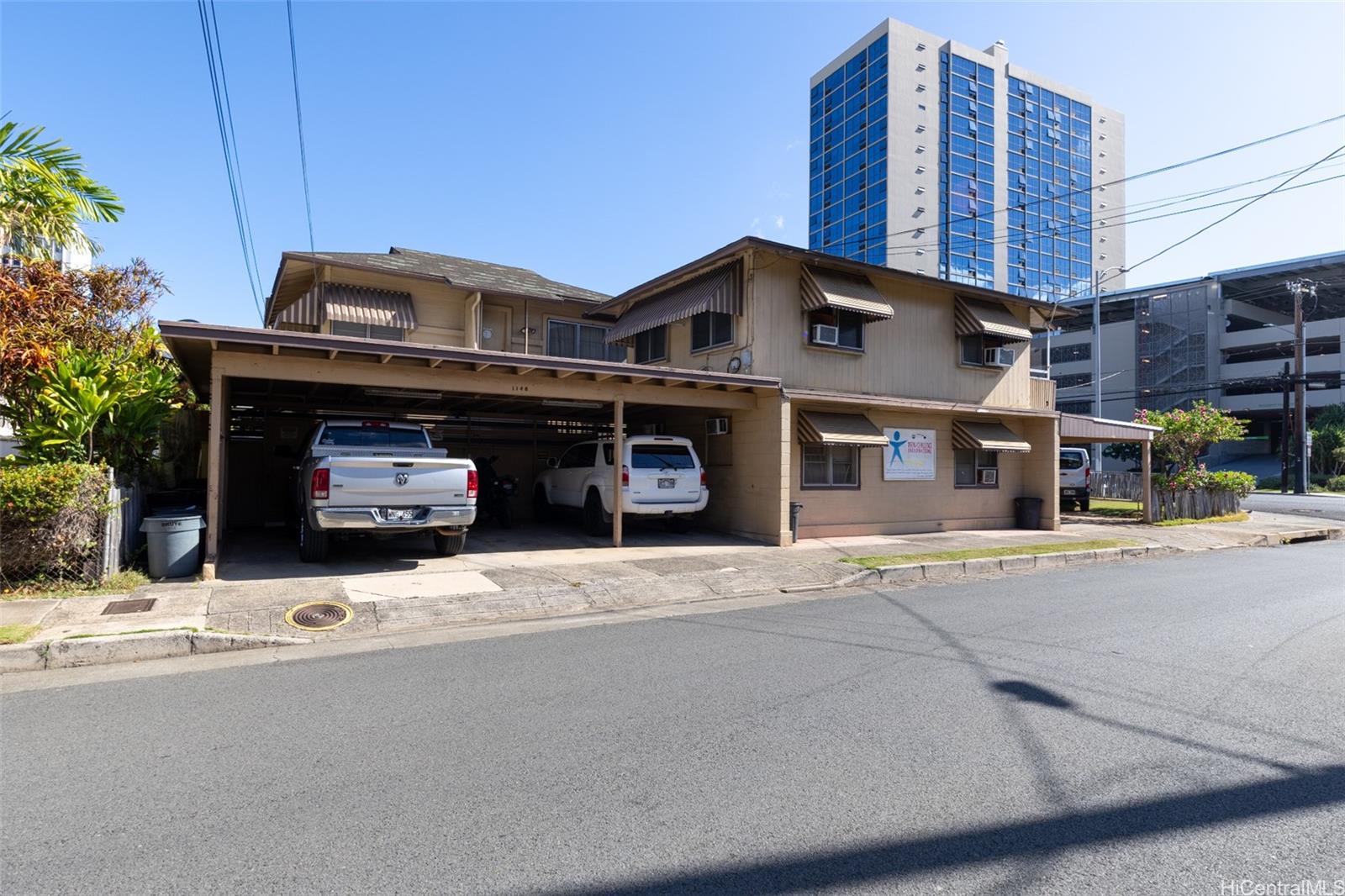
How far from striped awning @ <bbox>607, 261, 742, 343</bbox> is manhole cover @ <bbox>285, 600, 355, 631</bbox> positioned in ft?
29.1

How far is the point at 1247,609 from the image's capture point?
8.64 meters

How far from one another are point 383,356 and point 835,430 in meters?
8.67

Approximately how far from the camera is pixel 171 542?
926cm

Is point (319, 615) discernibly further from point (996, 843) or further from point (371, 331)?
point (371, 331)

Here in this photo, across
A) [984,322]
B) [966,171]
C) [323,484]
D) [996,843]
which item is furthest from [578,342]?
[966,171]

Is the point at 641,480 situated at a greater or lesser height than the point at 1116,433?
lesser

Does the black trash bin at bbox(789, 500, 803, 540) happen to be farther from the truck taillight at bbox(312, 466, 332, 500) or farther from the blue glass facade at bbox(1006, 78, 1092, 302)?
the blue glass facade at bbox(1006, 78, 1092, 302)

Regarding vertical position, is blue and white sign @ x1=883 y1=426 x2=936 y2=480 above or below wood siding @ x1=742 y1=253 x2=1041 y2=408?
below

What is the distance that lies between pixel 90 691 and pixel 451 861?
4.16m

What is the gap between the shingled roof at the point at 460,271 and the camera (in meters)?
16.3

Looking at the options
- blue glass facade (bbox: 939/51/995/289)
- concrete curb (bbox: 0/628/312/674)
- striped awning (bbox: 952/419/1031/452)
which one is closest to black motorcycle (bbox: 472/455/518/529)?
concrete curb (bbox: 0/628/312/674)

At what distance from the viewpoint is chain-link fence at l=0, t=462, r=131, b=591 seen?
319 inches

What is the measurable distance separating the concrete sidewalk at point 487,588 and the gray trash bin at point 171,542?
49 cm

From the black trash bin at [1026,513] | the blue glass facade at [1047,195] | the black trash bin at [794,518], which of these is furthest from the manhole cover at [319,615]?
the blue glass facade at [1047,195]
